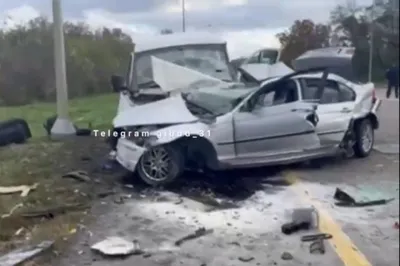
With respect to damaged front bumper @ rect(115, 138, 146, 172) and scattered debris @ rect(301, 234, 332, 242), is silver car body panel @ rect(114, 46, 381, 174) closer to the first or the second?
damaged front bumper @ rect(115, 138, 146, 172)

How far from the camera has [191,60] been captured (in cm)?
422

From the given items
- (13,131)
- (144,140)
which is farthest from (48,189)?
(144,140)

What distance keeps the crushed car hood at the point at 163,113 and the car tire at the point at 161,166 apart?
0.29 m

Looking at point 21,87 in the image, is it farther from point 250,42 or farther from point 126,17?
point 250,42

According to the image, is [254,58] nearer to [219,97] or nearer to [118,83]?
[118,83]

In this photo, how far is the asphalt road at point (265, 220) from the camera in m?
2.89

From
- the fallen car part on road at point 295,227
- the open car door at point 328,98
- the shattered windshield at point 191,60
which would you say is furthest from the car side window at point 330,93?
the fallen car part on road at point 295,227

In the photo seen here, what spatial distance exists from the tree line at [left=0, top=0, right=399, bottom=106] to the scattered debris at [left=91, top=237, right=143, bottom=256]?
2.27 ft

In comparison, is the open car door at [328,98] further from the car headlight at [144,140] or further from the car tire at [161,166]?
the car headlight at [144,140]

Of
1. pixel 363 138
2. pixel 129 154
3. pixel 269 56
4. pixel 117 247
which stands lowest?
pixel 117 247

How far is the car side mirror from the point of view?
10.5 ft

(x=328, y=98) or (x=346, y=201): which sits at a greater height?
(x=328, y=98)

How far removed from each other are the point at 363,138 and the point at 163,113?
121 centimetres

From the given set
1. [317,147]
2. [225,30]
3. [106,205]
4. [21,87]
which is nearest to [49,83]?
[21,87]
